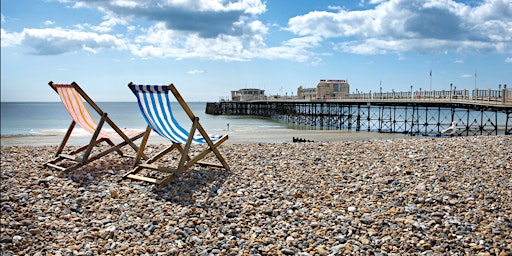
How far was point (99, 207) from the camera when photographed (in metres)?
4.21

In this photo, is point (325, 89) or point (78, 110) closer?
point (78, 110)

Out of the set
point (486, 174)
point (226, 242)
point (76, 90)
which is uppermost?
point (76, 90)

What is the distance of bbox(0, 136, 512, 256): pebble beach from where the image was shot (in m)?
3.38

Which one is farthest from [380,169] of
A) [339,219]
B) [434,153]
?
[339,219]

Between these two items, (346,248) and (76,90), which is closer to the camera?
(346,248)

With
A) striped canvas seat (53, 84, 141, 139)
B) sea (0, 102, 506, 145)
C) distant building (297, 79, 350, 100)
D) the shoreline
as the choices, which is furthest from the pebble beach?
distant building (297, 79, 350, 100)

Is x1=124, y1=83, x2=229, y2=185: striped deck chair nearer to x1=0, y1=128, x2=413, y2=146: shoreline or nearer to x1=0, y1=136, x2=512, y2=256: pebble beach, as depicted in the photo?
x1=0, y1=136, x2=512, y2=256: pebble beach

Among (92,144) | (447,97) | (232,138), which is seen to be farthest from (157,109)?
(447,97)

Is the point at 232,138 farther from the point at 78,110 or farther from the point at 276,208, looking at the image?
the point at 276,208

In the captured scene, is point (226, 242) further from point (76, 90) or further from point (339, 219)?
point (76, 90)

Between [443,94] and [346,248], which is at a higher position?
[443,94]

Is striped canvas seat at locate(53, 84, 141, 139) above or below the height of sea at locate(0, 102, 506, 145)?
above

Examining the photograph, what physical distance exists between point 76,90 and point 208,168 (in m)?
1.96

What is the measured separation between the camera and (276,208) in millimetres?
4008
